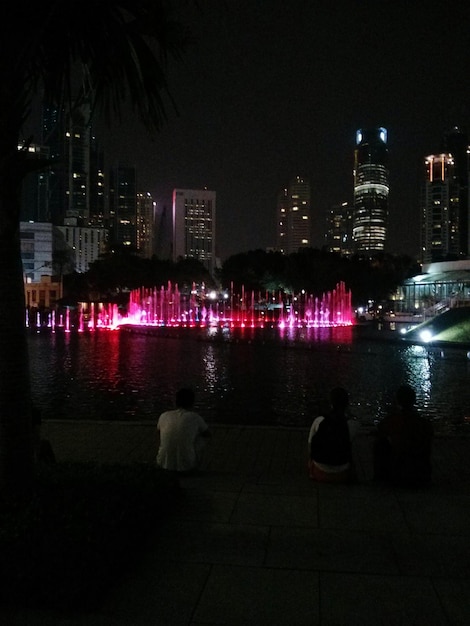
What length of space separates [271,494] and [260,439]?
3723 mm

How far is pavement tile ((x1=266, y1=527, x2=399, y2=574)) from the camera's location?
4.70 m

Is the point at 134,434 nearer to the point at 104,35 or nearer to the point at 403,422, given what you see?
the point at 403,422

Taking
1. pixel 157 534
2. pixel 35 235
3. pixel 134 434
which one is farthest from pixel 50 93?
pixel 35 235

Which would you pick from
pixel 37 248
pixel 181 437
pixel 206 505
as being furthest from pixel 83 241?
pixel 206 505

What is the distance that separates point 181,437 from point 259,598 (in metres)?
3.33

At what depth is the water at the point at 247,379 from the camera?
548 inches

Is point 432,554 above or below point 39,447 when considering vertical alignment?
below

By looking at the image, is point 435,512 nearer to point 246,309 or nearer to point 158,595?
point 158,595

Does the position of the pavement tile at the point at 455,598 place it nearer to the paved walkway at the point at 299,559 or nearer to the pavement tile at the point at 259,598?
the paved walkway at the point at 299,559

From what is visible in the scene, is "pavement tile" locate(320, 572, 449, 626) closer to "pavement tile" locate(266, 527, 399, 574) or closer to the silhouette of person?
"pavement tile" locate(266, 527, 399, 574)

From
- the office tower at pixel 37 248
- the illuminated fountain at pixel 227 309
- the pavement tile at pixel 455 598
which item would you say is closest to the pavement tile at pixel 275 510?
the pavement tile at pixel 455 598

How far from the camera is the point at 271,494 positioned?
650 centimetres

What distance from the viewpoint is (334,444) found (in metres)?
6.86

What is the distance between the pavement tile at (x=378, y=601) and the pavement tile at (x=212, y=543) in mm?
670
